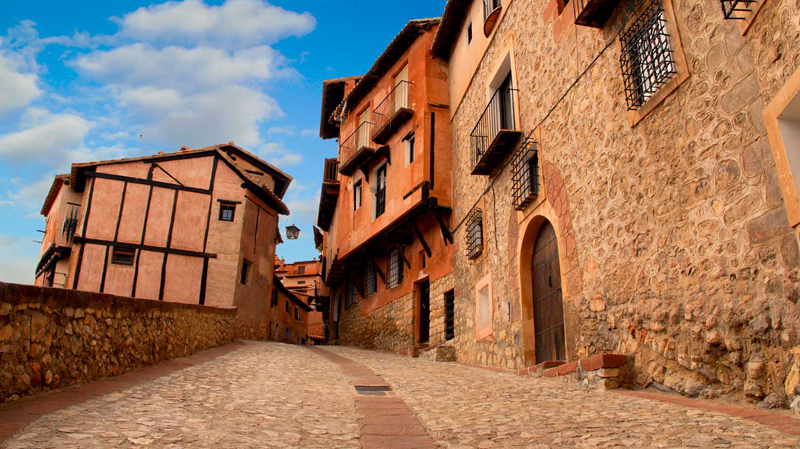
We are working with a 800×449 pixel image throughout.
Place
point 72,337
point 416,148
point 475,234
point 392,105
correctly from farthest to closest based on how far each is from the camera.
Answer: point 392,105
point 416,148
point 475,234
point 72,337

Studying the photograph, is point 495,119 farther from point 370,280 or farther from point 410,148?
point 370,280

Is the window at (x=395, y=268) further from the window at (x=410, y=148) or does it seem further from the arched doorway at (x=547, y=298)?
Answer: the arched doorway at (x=547, y=298)

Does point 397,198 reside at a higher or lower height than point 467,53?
lower

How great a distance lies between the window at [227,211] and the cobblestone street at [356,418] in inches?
512

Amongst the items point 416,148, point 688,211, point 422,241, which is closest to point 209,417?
point 688,211

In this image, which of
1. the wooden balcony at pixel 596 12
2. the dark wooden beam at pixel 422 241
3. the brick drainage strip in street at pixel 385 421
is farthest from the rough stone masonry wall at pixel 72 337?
the dark wooden beam at pixel 422 241

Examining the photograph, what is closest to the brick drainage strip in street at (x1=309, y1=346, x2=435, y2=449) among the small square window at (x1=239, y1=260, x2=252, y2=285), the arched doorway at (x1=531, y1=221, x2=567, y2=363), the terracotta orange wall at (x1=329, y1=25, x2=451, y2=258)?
the arched doorway at (x1=531, y1=221, x2=567, y2=363)

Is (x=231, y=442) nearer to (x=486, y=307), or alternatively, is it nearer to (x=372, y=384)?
(x=372, y=384)

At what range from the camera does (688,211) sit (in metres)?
5.56

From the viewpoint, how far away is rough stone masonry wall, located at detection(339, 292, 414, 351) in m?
16.6

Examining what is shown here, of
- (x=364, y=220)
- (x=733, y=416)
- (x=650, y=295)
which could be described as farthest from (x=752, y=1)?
(x=364, y=220)

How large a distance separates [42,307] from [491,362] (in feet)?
25.7

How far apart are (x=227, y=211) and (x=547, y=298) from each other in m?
14.4

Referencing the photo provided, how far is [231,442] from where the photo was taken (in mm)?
4230
